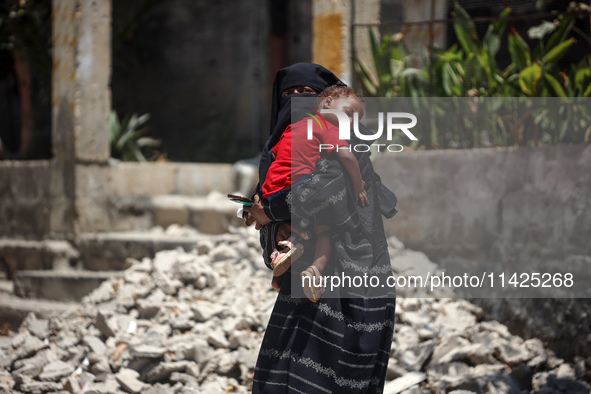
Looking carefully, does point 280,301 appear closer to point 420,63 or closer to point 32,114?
point 420,63

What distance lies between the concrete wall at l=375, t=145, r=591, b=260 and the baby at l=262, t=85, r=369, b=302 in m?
2.38

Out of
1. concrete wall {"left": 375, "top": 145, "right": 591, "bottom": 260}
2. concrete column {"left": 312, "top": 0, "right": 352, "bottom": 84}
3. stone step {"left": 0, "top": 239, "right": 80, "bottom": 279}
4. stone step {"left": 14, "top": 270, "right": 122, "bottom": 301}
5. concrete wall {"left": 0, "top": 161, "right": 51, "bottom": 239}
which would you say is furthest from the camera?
concrete wall {"left": 0, "top": 161, "right": 51, "bottom": 239}

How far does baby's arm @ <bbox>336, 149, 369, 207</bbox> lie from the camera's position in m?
2.25

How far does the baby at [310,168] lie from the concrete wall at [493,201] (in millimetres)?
2376

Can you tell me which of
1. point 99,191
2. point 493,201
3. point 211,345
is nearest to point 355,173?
point 211,345

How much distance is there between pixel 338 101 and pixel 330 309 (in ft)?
2.58

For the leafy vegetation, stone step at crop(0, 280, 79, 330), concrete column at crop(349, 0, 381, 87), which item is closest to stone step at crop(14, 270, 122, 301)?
stone step at crop(0, 280, 79, 330)

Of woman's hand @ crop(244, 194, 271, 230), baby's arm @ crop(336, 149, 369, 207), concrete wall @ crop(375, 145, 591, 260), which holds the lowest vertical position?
concrete wall @ crop(375, 145, 591, 260)

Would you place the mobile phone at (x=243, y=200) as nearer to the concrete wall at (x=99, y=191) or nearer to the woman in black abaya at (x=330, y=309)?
the woman in black abaya at (x=330, y=309)

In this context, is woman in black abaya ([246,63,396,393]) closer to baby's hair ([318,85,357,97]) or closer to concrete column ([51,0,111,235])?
baby's hair ([318,85,357,97])

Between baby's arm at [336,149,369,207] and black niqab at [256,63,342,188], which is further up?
black niqab at [256,63,342,188]

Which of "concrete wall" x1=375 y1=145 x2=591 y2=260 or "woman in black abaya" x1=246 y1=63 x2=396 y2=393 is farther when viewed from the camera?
"concrete wall" x1=375 y1=145 x2=591 y2=260

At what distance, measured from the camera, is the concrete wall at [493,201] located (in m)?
4.06

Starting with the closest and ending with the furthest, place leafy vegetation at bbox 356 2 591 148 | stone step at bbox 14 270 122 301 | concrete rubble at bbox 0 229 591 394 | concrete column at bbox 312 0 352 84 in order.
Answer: concrete rubble at bbox 0 229 591 394, leafy vegetation at bbox 356 2 591 148, concrete column at bbox 312 0 352 84, stone step at bbox 14 270 122 301
